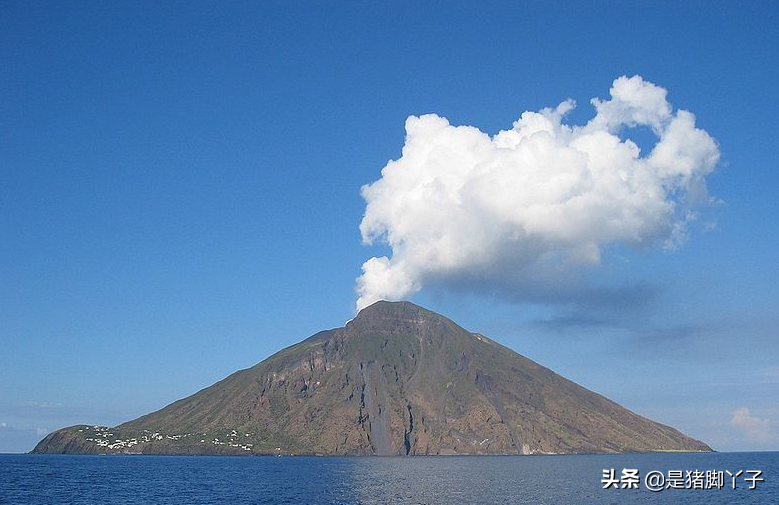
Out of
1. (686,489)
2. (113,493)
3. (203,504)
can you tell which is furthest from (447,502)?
(113,493)

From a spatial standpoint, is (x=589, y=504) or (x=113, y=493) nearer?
(x=589, y=504)

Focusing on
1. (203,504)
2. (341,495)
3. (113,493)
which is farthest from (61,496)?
(341,495)

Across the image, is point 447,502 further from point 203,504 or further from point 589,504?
point 203,504

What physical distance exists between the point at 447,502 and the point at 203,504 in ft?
175

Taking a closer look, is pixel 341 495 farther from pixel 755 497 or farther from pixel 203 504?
pixel 755 497

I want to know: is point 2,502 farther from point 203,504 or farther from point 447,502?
point 447,502

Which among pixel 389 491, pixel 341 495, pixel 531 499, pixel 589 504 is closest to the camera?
pixel 589 504

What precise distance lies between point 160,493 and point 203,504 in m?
35.8

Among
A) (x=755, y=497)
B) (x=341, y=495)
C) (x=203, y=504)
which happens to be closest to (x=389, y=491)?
(x=341, y=495)

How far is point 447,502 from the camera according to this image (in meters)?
164

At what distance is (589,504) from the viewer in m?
157

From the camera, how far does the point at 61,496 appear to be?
17525 cm

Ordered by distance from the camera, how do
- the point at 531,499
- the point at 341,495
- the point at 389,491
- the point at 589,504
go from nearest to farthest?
the point at 589,504, the point at 531,499, the point at 341,495, the point at 389,491

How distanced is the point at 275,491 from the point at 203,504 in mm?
42692
